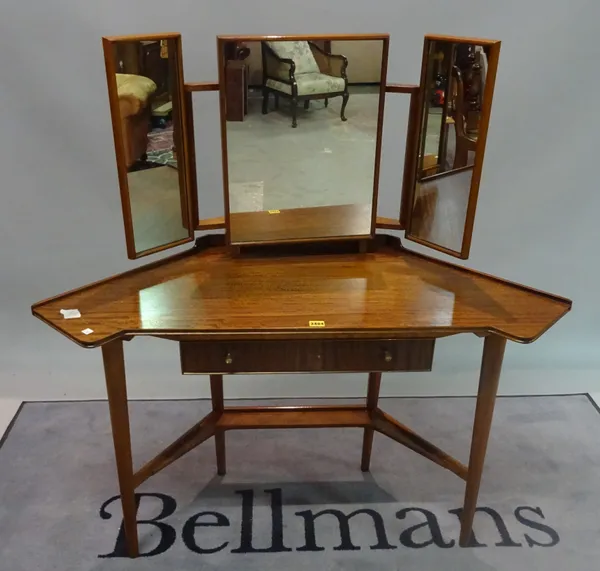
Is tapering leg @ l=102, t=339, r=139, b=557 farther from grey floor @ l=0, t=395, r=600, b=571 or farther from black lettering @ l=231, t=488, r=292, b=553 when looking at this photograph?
black lettering @ l=231, t=488, r=292, b=553

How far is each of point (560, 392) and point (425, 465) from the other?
0.73 metres

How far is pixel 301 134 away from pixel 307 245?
11.8 inches

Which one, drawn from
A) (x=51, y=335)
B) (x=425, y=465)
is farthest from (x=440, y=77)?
(x=51, y=335)

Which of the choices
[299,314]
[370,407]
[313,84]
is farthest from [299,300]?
[370,407]

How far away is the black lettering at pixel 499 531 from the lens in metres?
1.91

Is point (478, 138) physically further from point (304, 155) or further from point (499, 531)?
point (499, 531)

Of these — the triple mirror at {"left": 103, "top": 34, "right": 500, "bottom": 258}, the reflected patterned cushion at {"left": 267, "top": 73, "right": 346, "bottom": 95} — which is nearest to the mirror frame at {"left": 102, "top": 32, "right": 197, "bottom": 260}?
the triple mirror at {"left": 103, "top": 34, "right": 500, "bottom": 258}

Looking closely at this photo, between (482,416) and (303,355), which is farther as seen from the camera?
(482,416)

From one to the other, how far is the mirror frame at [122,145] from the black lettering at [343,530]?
89cm

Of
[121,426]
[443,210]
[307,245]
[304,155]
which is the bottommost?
[121,426]

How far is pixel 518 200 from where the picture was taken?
2.48 m

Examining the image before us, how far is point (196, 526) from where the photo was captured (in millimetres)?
1957

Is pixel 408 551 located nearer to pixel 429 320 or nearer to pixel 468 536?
pixel 468 536

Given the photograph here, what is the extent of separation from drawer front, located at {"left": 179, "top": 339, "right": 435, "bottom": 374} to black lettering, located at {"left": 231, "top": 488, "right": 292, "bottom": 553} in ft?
2.03
